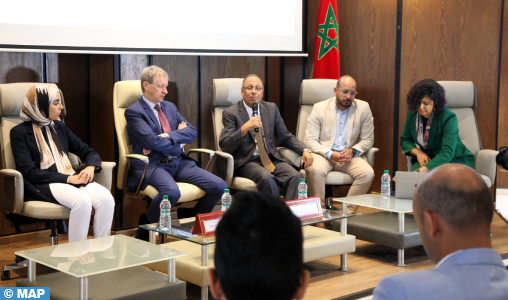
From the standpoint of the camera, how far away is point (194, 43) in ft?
15.2

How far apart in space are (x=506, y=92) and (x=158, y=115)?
394 centimetres

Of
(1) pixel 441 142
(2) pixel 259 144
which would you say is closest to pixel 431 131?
(1) pixel 441 142

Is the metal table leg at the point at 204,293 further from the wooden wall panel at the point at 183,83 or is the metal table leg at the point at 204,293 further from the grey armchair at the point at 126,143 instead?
the wooden wall panel at the point at 183,83

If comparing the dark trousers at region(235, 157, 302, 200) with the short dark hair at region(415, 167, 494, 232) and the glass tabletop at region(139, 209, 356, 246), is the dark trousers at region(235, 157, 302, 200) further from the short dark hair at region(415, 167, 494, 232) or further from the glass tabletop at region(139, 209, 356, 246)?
the short dark hair at region(415, 167, 494, 232)

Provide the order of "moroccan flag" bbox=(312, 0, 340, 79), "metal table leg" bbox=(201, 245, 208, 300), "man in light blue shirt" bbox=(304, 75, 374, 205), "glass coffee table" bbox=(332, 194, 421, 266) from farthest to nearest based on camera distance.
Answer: "moroccan flag" bbox=(312, 0, 340, 79), "man in light blue shirt" bbox=(304, 75, 374, 205), "glass coffee table" bbox=(332, 194, 421, 266), "metal table leg" bbox=(201, 245, 208, 300)

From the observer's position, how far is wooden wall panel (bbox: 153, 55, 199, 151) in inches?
184

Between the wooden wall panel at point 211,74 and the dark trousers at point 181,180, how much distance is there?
0.93 m

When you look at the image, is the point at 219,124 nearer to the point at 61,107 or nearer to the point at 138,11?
the point at 138,11

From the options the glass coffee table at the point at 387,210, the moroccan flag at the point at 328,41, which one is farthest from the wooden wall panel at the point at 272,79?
the glass coffee table at the point at 387,210

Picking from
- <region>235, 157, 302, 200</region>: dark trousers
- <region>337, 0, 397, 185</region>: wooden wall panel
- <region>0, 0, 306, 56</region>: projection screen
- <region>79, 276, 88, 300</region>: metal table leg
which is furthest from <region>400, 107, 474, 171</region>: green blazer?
<region>79, 276, 88, 300</region>: metal table leg

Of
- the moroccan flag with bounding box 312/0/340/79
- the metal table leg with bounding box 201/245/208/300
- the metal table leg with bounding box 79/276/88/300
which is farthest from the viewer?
the moroccan flag with bounding box 312/0/340/79

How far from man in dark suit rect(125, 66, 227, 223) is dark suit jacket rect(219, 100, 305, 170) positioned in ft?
1.05

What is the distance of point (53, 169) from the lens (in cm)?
349

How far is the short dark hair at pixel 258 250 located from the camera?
0.82 meters
